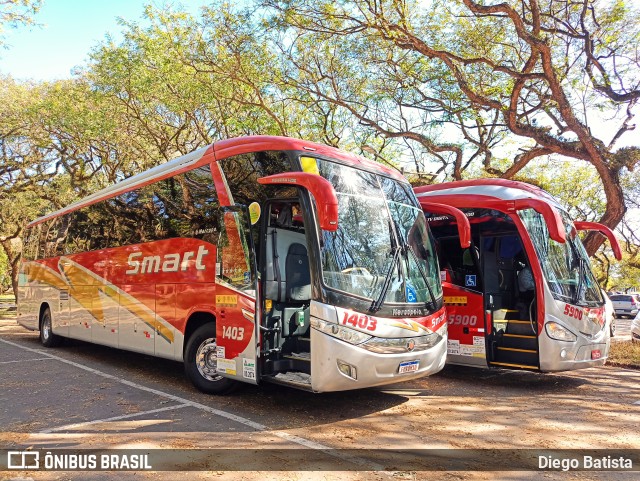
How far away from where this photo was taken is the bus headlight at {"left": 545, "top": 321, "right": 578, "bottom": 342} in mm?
7523

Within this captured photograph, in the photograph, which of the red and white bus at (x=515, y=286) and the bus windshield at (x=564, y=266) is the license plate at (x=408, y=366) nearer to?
the red and white bus at (x=515, y=286)

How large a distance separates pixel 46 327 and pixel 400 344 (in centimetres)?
1037

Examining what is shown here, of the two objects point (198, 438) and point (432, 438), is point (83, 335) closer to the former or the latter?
point (198, 438)

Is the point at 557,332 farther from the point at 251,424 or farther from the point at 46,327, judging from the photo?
the point at 46,327

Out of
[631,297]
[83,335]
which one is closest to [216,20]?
[83,335]

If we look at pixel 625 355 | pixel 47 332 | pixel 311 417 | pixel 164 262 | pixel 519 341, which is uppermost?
pixel 164 262

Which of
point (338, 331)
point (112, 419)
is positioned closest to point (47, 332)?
point (112, 419)

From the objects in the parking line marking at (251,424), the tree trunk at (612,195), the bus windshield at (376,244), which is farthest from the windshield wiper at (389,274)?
the tree trunk at (612,195)

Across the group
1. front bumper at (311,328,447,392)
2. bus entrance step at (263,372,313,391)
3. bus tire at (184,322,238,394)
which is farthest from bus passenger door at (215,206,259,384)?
front bumper at (311,328,447,392)

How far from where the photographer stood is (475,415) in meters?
6.34

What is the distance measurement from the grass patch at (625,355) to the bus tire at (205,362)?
8.03m

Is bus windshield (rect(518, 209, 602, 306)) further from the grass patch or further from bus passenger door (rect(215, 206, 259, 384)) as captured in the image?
bus passenger door (rect(215, 206, 259, 384))

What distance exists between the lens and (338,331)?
5449mm

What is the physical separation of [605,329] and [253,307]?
19.1 ft
